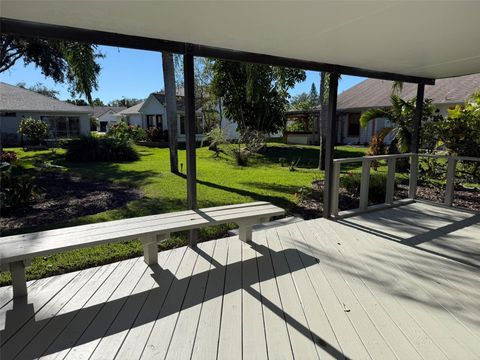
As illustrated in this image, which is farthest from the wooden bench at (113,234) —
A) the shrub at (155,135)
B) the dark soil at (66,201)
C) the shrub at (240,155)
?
the shrub at (155,135)

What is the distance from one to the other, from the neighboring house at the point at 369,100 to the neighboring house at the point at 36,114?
613 inches

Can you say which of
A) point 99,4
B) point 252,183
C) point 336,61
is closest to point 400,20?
point 336,61

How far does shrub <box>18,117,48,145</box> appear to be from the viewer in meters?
17.8

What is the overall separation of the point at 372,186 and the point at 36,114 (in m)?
22.9

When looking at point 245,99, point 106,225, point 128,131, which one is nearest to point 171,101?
point 245,99

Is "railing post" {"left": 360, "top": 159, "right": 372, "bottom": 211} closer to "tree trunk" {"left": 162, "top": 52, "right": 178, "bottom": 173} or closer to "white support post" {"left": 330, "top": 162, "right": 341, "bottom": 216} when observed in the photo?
"white support post" {"left": 330, "top": 162, "right": 341, "bottom": 216}

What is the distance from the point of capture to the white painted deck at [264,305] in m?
2.12

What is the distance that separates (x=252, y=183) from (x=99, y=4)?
6.30 metres

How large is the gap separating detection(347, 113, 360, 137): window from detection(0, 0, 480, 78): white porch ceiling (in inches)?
738

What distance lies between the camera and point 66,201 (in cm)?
633

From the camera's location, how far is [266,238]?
418cm

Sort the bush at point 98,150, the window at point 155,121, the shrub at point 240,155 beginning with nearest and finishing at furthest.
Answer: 1. the shrub at point 240,155
2. the bush at point 98,150
3. the window at point 155,121

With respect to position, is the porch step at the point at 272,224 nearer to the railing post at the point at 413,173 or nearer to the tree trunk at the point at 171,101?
the railing post at the point at 413,173

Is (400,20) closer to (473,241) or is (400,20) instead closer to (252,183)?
(473,241)
